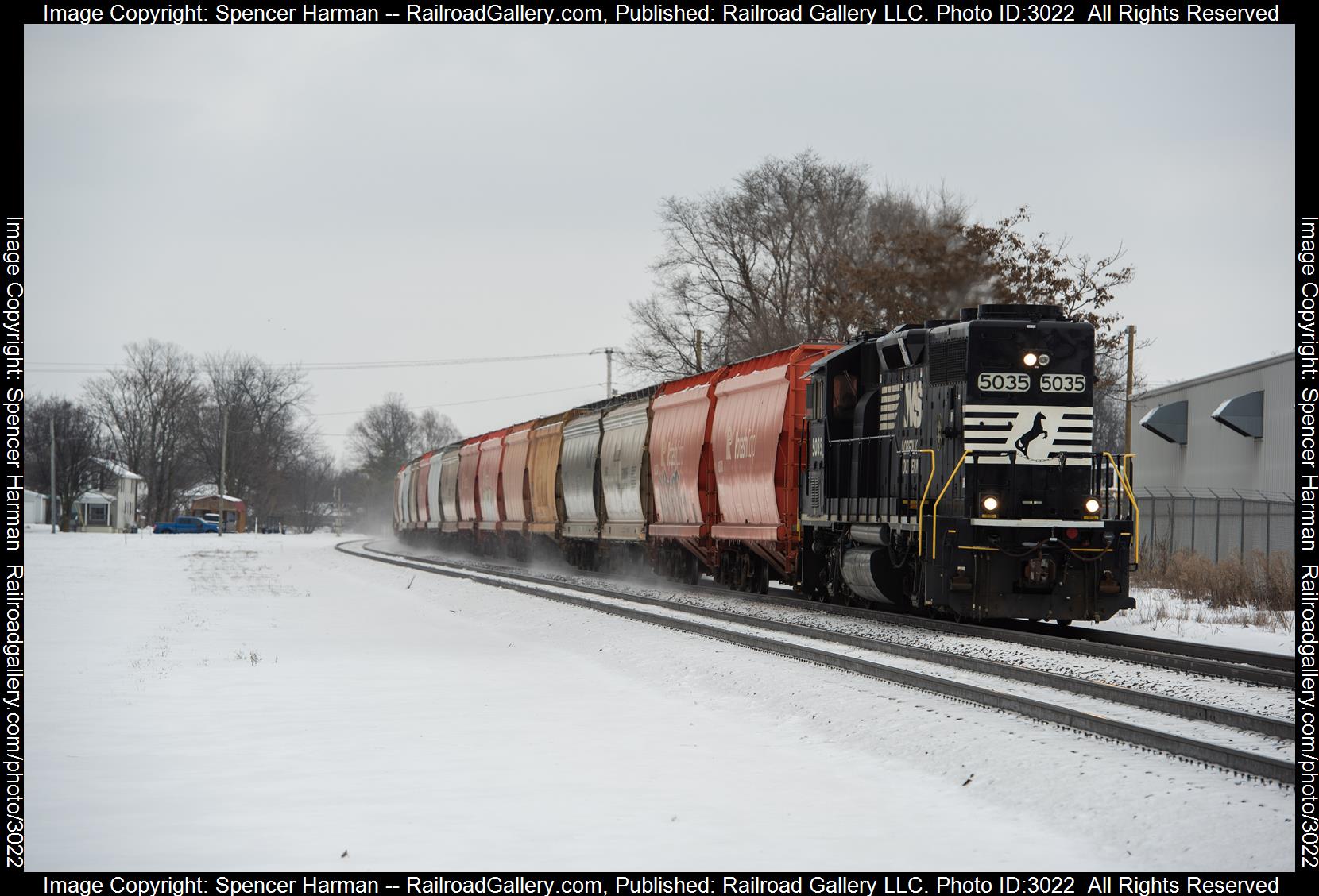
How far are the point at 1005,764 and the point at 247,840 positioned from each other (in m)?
4.35

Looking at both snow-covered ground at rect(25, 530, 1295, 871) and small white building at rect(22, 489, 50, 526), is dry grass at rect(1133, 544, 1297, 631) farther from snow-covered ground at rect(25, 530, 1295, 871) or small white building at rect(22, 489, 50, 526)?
small white building at rect(22, 489, 50, 526)


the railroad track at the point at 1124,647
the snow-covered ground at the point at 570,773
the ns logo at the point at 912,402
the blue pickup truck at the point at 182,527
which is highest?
the ns logo at the point at 912,402

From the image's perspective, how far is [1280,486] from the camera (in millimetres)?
32219

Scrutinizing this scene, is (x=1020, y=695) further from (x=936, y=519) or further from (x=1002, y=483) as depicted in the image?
(x=1002, y=483)

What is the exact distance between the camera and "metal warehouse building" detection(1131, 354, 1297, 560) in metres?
31.1

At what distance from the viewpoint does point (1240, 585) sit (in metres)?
21.2

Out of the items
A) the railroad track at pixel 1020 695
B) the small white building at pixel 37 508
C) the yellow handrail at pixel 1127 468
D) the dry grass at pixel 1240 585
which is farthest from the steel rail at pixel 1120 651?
the small white building at pixel 37 508

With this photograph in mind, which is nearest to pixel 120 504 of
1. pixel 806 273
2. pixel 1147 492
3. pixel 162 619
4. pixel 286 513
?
pixel 286 513

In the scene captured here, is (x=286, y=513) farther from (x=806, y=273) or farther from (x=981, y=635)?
(x=981, y=635)

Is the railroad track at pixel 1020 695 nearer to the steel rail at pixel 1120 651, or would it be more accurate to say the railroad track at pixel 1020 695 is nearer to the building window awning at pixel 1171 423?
the steel rail at pixel 1120 651

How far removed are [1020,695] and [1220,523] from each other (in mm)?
25059

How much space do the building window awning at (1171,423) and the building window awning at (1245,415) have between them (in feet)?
15.3

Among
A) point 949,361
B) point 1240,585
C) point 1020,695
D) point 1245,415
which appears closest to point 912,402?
point 949,361

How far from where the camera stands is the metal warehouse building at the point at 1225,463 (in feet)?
102
